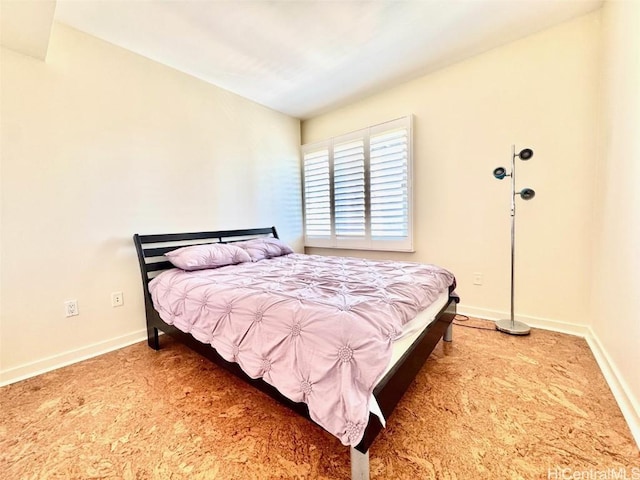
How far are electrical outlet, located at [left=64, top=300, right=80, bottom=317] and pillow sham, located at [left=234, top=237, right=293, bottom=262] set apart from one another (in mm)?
1404

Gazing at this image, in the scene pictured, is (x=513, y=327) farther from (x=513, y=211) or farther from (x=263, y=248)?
(x=263, y=248)

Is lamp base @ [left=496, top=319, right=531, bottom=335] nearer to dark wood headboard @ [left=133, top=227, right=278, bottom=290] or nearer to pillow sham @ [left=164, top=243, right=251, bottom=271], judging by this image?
pillow sham @ [left=164, top=243, right=251, bottom=271]

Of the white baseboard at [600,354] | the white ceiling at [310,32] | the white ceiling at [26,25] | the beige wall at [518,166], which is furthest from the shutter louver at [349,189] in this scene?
the white ceiling at [26,25]

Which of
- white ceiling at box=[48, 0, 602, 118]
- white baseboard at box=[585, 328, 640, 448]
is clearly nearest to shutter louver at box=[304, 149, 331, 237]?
white ceiling at box=[48, 0, 602, 118]

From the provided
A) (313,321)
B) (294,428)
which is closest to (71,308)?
(294,428)

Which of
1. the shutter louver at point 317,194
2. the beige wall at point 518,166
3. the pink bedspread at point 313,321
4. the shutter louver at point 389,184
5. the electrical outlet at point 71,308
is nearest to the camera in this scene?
the pink bedspread at point 313,321

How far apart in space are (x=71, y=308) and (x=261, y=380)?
1.90m

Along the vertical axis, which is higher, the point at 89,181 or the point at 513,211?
the point at 89,181

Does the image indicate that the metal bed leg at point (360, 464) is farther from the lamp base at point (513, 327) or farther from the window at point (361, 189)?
the window at point (361, 189)

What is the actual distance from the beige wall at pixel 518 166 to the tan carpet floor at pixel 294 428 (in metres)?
0.79

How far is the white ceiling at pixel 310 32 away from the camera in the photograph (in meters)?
2.00

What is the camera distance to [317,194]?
4.01m

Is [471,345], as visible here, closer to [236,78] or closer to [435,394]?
[435,394]

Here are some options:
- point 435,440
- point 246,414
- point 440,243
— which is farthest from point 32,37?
point 440,243
